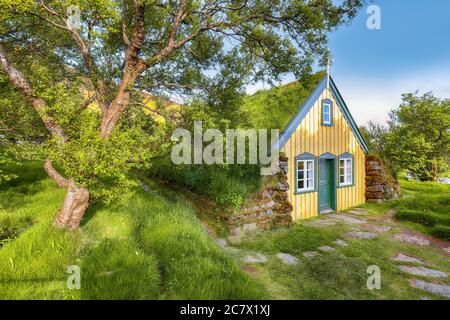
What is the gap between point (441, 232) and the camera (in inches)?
330

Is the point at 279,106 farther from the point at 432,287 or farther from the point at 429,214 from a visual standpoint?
the point at 432,287

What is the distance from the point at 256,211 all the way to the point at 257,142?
2537 millimetres

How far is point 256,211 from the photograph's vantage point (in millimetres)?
8180

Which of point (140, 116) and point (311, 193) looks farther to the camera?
point (311, 193)

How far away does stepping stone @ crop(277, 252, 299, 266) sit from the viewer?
5.77 m

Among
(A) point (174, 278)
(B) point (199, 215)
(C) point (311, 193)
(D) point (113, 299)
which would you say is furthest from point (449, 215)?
(D) point (113, 299)

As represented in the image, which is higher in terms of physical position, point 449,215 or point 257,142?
point 257,142

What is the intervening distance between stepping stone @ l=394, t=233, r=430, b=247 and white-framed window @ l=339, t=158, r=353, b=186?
13.2 ft

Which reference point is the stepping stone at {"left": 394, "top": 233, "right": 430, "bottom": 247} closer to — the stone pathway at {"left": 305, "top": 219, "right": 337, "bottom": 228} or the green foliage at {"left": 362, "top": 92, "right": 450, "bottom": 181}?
the stone pathway at {"left": 305, "top": 219, "right": 337, "bottom": 228}

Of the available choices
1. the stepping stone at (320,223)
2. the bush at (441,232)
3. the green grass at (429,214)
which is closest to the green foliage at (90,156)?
the stepping stone at (320,223)

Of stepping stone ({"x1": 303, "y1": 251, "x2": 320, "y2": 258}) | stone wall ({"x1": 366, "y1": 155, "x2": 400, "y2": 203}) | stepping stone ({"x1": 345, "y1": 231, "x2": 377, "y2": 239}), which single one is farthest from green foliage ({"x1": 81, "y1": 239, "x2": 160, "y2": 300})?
stone wall ({"x1": 366, "y1": 155, "x2": 400, "y2": 203})

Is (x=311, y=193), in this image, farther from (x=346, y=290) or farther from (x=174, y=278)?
(x=174, y=278)

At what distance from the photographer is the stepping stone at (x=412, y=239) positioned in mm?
7675

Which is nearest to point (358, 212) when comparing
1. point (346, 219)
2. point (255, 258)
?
point (346, 219)
